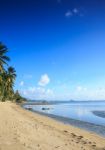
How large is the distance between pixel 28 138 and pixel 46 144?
1.46m

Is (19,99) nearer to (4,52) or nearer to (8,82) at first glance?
(8,82)

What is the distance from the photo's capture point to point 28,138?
12.0 m

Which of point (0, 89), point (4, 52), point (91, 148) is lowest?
point (91, 148)

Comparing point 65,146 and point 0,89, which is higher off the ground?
point 0,89

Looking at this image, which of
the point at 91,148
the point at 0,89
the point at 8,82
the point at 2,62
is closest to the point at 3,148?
the point at 91,148

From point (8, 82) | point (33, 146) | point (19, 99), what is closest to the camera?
point (33, 146)

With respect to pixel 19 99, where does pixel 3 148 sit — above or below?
below

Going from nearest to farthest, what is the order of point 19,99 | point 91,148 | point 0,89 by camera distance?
point 91,148 < point 0,89 < point 19,99

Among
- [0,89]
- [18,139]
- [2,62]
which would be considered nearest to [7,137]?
[18,139]

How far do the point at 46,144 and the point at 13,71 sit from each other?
5728 cm

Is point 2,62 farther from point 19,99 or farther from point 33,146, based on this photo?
point 19,99

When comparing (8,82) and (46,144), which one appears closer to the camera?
(46,144)

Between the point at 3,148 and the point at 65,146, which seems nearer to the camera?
the point at 3,148

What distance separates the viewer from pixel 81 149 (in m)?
10.7
